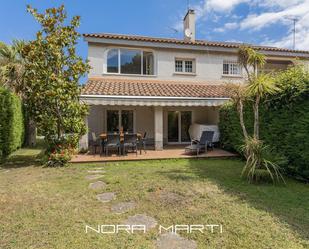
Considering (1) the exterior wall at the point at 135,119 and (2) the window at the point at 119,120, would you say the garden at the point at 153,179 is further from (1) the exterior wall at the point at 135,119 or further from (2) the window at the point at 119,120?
(2) the window at the point at 119,120

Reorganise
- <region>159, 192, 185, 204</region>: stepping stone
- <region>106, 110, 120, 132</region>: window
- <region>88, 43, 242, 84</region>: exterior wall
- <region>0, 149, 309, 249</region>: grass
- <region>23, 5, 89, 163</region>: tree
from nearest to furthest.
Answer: <region>0, 149, 309, 249</region>: grass, <region>159, 192, 185, 204</region>: stepping stone, <region>23, 5, 89, 163</region>: tree, <region>106, 110, 120, 132</region>: window, <region>88, 43, 242, 84</region>: exterior wall

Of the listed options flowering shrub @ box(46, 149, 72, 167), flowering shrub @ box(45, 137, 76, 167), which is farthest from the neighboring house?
flowering shrub @ box(46, 149, 72, 167)

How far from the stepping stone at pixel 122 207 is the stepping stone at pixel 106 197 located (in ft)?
2.84

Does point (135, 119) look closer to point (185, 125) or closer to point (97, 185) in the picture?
point (185, 125)

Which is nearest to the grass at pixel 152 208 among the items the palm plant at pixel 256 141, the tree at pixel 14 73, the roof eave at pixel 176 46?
the palm plant at pixel 256 141

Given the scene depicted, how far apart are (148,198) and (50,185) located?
647 cm

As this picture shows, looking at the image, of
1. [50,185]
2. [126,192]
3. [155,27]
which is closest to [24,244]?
[126,192]

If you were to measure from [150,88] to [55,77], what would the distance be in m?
12.0

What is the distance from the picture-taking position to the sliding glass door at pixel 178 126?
31109 mm

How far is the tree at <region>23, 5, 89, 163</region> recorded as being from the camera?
18750mm

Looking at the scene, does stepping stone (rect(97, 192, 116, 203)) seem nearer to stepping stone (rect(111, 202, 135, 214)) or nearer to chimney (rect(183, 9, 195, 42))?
stepping stone (rect(111, 202, 135, 214))

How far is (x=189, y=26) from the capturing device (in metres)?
35.8

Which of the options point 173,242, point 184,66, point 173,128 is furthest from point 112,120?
point 173,242

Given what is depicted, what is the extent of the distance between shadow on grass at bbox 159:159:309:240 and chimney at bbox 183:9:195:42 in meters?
23.7
